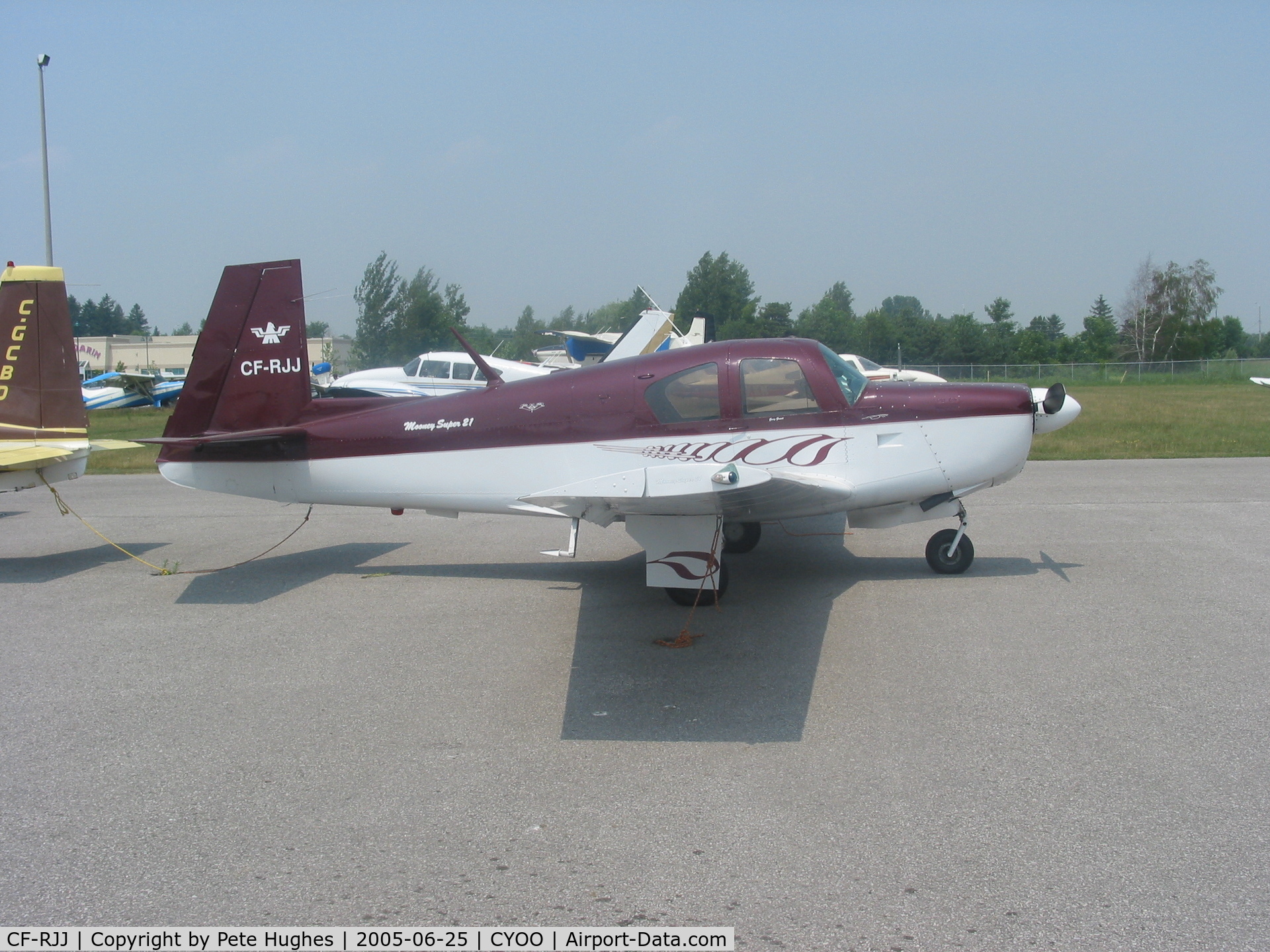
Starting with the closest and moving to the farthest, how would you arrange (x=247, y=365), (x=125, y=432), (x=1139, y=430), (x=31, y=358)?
(x=247, y=365) < (x=31, y=358) < (x=1139, y=430) < (x=125, y=432)

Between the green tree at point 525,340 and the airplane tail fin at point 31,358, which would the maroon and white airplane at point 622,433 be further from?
the green tree at point 525,340

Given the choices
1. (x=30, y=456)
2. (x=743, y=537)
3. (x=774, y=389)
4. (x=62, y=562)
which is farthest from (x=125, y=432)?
(x=774, y=389)

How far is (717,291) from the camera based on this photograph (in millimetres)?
86750

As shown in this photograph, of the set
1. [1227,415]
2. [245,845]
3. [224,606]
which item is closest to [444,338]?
[1227,415]

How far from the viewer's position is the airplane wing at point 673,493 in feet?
16.3

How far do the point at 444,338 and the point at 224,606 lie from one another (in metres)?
57.5

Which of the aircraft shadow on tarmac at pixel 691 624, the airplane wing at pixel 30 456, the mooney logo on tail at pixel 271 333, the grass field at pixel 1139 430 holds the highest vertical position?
the mooney logo on tail at pixel 271 333

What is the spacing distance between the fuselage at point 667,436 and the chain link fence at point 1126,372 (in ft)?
149

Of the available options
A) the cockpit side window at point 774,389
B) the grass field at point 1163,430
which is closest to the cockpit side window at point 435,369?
the grass field at point 1163,430

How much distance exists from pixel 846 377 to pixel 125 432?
24170 millimetres

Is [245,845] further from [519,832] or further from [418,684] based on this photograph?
[418,684]

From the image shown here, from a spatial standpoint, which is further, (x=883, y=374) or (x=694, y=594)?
(x=883, y=374)

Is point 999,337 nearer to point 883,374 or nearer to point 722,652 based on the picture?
point 883,374

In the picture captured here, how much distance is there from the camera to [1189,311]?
3049 inches
